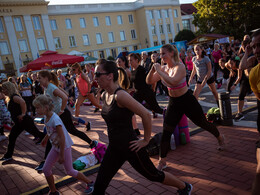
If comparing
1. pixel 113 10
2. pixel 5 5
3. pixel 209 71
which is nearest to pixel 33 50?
pixel 5 5

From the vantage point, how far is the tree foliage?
100 feet

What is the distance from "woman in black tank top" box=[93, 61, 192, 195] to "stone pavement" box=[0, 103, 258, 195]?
110cm

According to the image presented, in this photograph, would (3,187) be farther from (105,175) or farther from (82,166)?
(105,175)

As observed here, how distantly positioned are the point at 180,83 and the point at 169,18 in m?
54.1

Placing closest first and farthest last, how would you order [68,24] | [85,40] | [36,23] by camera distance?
[36,23], [68,24], [85,40]

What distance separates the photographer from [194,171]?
12.1 ft

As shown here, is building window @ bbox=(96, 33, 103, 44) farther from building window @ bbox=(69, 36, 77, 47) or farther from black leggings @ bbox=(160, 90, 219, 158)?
black leggings @ bbox=(160, 90, 219, 158)

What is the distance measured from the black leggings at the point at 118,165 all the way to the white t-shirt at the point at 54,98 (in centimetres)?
233

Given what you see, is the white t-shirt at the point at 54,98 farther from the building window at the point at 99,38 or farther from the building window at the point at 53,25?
the building window at the point at 99,38

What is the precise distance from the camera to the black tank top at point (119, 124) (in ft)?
7.66

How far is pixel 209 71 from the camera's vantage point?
6.16m

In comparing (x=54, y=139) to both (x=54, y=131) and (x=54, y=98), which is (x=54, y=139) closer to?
(x=54, y=131)

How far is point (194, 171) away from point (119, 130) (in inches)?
76.4

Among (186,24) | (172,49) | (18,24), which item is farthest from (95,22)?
(172,49)
